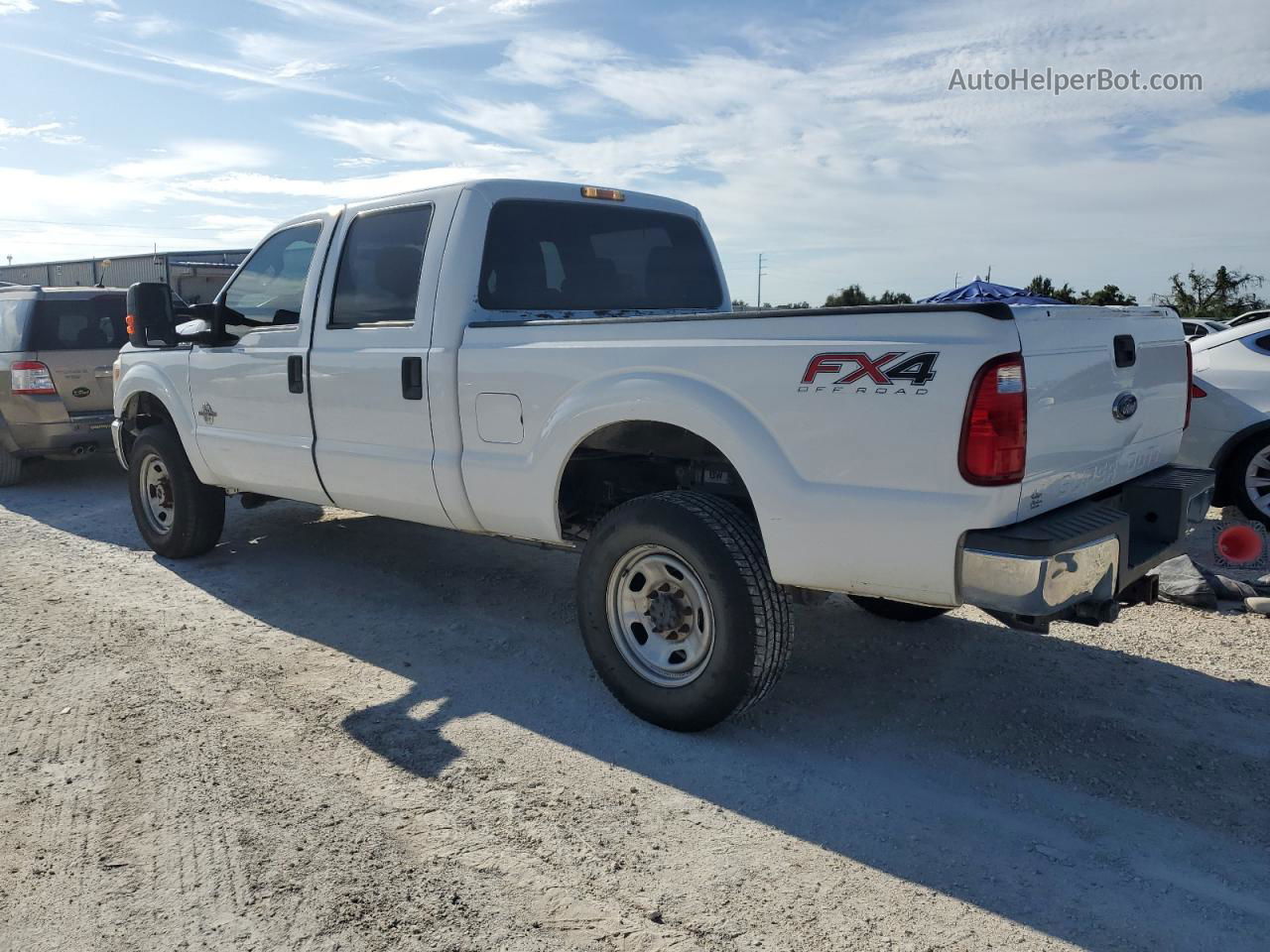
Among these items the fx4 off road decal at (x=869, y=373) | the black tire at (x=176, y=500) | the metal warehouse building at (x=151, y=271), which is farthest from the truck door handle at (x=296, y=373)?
the metal warehouse building at (x=151, y=271)

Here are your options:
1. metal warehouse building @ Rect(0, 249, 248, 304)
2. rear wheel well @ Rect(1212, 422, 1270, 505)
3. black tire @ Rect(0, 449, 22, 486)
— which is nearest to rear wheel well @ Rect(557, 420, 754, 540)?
rear wheel well @ Rect(1212, 422, 1270, 505)

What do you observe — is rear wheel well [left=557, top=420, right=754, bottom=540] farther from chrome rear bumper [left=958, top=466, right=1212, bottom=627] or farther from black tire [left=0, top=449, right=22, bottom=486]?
black tire [left=0, top=449, right=22, bottom=486]

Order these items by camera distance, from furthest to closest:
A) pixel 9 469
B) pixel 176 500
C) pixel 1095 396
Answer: pixel 9 469 → pixel 176 500 → pixel 1095 396

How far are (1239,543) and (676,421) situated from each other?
4.26 meters

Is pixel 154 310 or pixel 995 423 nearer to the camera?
pixel 995 423

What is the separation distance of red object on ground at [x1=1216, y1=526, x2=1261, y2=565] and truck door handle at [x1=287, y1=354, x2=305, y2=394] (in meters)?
5.33

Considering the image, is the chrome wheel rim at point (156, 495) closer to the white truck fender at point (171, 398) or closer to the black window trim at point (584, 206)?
the white truck fender at point (171, 398)

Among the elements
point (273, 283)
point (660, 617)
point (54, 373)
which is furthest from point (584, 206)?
point (54, 373)

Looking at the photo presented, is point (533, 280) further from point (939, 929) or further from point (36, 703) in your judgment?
point (939, 929)

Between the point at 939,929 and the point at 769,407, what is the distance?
1.62 metres

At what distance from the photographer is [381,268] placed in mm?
4875

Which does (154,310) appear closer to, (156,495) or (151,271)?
(156,495)

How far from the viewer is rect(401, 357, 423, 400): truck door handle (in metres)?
4.49

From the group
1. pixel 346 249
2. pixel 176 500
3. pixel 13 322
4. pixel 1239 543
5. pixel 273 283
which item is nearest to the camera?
pixel 346 249
